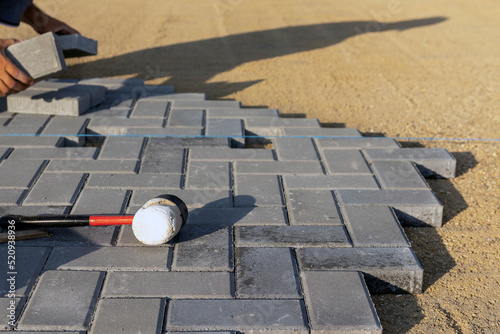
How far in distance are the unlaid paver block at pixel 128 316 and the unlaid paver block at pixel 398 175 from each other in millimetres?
1936

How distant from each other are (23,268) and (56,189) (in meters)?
0.87

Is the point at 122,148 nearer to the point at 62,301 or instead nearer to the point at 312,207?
the point at 312,207

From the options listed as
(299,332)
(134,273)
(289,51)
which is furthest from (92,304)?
(289,51)

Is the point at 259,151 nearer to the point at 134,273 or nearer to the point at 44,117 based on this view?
the point at 134,273

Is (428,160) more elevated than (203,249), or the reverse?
(203,249)

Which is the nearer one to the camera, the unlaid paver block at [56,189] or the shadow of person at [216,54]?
the unlaid paver block at [56,189]

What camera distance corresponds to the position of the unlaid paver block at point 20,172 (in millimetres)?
3529

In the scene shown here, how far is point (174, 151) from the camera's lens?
13.4 feet

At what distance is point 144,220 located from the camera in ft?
9.09

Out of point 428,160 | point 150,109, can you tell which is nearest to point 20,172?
point 150,109

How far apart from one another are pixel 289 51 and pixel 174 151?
418cm

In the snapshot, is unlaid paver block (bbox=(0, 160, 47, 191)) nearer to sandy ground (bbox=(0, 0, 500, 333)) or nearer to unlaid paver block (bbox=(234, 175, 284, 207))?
unlaid paver block (bbox=(234, 175, 284, 207))

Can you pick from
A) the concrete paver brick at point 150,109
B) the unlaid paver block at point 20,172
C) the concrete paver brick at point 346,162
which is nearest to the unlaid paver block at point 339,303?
the concrete paver brick at point 346,162

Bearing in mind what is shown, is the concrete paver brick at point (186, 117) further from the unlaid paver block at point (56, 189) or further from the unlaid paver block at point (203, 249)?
the unlaid paver block at point (203, 249)
